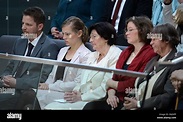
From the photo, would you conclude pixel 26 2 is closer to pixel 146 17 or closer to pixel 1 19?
pixel 1 19

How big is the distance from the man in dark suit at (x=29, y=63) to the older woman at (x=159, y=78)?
1.21 ft

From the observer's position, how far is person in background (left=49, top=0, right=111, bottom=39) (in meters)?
2.81

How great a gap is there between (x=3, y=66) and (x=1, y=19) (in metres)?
0.36

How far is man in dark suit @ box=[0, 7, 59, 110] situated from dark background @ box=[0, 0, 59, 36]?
23 millimetres

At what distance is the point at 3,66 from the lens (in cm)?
251

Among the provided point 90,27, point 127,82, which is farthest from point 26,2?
point 127,82

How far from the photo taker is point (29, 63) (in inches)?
97.0

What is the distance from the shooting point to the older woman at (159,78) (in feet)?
7.84

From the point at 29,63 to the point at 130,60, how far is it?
417mm

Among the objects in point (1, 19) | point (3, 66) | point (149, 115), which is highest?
point (1, 19)

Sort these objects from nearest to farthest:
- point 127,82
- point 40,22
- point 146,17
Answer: point 127,82, point 146,17, point 40,22
